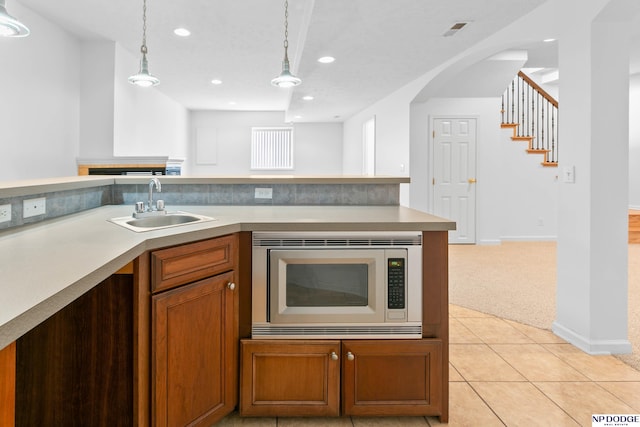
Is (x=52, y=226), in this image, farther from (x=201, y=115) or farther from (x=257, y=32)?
(x=201, y=115)

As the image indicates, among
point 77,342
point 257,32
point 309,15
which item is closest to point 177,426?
point 77,342

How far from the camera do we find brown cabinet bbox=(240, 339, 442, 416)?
5.80ft

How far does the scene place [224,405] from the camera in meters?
1.74

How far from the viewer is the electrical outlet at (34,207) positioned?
1693mm

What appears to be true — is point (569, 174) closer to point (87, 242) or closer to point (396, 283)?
point (396, 283)

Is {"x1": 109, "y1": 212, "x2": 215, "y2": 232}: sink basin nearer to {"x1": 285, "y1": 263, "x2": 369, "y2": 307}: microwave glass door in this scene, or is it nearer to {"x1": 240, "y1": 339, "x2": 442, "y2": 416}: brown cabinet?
{"x1": 285, "y1": 263, "x2": 369, "y2": 307}: microwave glass door

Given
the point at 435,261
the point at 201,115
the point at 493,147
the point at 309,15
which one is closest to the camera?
the point at 435,261

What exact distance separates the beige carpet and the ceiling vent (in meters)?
2.38

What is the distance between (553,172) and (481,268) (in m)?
2.86

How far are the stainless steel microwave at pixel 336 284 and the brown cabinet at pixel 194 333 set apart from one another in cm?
14

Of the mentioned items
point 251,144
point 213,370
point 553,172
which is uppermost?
point 251,144

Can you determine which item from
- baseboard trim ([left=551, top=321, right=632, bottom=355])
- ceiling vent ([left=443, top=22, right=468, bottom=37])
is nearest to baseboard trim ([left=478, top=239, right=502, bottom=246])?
ceiling vent ([left=443, top=22, right=468, bottom=37])

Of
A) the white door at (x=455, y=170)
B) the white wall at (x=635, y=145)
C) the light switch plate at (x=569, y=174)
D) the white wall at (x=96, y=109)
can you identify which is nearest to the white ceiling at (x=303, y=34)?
the white wall at (x=96, y=109)

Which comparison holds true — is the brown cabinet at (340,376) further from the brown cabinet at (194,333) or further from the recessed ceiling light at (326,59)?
the recessed ceiling light at (326,59)
